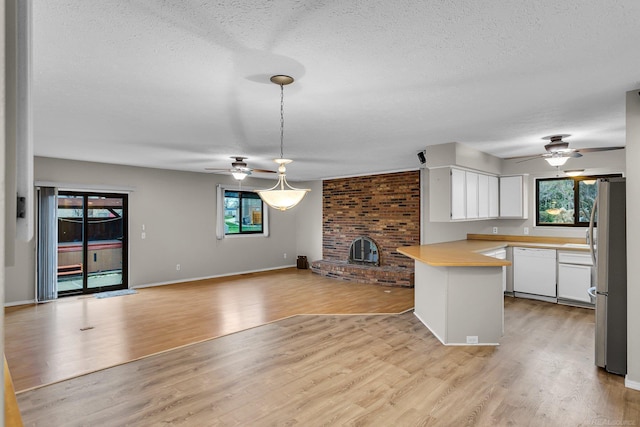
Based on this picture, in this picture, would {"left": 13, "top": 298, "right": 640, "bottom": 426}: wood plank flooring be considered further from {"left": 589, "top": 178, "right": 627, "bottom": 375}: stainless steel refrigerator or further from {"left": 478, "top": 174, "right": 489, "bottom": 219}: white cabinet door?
{"left": 478, "top": 174, "right": 489, "bottom": 219}: white cabinet door

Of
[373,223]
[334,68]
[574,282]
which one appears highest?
[334,68]

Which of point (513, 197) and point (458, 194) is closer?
point (458, 194)

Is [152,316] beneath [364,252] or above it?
beneath

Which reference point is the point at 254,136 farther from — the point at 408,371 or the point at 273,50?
the point at 408,371

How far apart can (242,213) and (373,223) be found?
3208 mm

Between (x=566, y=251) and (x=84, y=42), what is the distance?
616 centimetres

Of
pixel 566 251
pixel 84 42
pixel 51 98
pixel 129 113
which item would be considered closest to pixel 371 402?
pixel 84 42

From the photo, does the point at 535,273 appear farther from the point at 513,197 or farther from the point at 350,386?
the point at 350,386

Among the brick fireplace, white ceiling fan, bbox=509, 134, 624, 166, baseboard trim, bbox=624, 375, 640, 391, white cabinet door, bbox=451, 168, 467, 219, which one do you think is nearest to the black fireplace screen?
the brick fireplace

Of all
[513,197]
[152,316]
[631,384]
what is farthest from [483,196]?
[152,316]

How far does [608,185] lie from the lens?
3250 millimetres

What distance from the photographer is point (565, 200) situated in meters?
5.96

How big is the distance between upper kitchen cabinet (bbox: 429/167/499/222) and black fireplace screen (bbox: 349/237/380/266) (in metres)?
2.73

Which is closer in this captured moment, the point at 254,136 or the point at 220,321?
the point at 254,136
